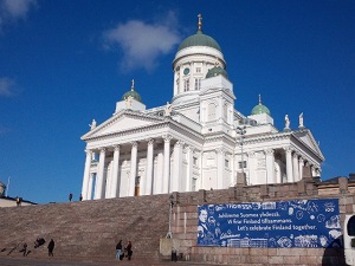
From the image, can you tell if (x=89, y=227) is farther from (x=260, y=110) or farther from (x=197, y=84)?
(x=260, y=110)

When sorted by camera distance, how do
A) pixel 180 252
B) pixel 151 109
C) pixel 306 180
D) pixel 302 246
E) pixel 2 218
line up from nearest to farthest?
pixel 302 246 < pixel 180 252 < pixel 306 180 < pixel 2 218 < pixel 151 109

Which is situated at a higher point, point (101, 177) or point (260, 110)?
point (260, 110)

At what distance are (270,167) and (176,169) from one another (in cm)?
1170

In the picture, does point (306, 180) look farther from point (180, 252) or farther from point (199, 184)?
point (199, 184)

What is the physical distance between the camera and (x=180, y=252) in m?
21.5

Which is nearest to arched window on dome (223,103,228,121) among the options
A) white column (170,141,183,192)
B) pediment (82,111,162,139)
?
white column (170,141,183,192)

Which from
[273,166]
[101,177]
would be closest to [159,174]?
[101,177]

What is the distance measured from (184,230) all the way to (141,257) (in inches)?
116

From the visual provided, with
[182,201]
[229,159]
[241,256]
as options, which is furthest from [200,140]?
[241,256]

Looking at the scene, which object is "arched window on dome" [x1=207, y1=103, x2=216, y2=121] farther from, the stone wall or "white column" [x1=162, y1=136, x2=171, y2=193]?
the stone wall

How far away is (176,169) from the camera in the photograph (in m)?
46.2

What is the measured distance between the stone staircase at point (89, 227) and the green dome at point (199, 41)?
1473 inches

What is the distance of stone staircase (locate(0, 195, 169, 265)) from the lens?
79.8 feet

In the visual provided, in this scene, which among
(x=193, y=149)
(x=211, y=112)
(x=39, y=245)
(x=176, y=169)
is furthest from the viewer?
(x=211, y=112)
